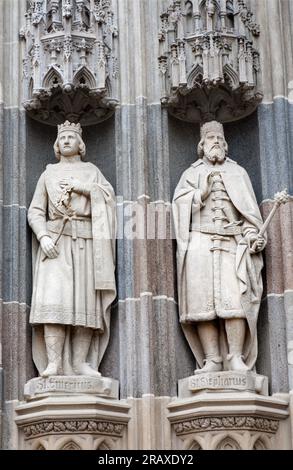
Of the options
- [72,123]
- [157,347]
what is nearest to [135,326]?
[157,347]

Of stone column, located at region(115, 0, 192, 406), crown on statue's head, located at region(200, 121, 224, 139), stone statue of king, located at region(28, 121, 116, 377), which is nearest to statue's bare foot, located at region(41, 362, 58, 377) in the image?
stone statue of king, located at region(28, 121, 116, 377)

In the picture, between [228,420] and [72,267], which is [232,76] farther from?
[228,420]

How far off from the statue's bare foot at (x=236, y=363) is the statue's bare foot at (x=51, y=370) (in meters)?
1.58

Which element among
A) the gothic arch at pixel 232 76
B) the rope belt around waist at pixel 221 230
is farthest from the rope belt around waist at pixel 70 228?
the gothic arch at pixel 232 76

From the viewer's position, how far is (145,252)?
1161cm

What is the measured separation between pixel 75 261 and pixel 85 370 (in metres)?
1.02

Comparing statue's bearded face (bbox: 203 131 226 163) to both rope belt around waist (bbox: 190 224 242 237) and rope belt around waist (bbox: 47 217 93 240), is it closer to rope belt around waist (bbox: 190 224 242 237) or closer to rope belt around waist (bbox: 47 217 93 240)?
rope belt around waist (bbox: 190 224 242 237)

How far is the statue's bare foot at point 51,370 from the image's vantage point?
36.4 ft

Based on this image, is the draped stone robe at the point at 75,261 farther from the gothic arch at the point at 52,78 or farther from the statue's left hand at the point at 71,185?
the gothic arch at the point at 52,78

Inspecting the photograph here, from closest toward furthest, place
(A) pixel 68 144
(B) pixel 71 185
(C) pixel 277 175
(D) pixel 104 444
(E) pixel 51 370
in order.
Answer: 1. (D) pixel 104 444
2. (E) pixel 51 370
3. (B) pixel 71 185
4. (C) pixel 277 175
5. (A) pixel 68 144

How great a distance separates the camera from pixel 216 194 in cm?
1175

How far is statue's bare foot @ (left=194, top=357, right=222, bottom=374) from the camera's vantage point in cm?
1126

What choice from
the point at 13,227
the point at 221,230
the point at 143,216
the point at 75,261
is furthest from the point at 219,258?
the point at 13,227

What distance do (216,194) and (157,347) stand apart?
5.13 ft
